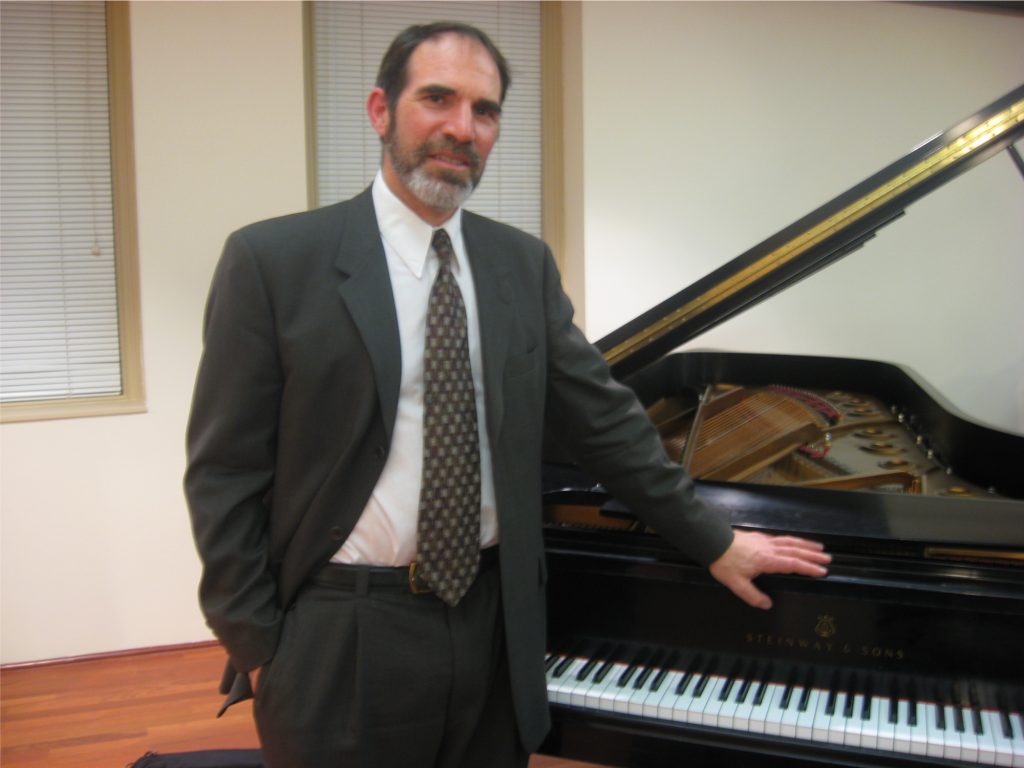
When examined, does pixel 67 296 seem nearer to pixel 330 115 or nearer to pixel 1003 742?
pixel 330 115

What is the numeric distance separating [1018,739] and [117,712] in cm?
299

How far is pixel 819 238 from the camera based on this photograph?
1907mm

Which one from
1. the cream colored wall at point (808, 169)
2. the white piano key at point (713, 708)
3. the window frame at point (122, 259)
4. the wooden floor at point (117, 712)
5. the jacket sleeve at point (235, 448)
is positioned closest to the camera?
the jacket sleeve at point (235, 448)

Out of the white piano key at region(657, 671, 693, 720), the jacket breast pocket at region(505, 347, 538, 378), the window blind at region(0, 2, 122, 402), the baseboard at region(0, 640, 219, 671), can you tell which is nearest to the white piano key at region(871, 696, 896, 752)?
the white piano key at region(657, 671, 693, 720)

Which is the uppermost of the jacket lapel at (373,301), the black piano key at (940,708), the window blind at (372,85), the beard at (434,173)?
the window blind at (372,85)

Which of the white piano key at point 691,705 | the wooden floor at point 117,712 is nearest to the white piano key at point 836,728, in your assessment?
the white piano key at point 691,705

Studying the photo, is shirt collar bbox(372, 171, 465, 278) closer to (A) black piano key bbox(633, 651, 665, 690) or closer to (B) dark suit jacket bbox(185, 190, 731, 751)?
(B) dark suit jacket bbox(185, 190, 731, 751)

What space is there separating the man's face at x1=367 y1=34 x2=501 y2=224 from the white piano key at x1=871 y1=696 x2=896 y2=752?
1084 mm

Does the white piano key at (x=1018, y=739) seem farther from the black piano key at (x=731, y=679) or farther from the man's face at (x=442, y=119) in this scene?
the man's face at (x=442, y=119)

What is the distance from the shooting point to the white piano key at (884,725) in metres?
1.49

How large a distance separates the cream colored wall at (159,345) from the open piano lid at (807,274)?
2195mm

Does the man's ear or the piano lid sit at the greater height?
the man's ear

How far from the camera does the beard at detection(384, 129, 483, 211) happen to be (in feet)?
4.72

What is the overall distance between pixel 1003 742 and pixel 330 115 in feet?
12.1
